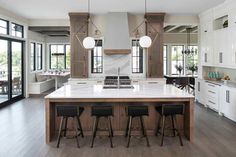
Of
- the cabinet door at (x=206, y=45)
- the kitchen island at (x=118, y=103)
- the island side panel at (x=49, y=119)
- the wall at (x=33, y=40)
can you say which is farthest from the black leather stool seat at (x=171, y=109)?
the wall at (x=33, y=40)

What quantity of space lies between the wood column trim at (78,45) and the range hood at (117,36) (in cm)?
98

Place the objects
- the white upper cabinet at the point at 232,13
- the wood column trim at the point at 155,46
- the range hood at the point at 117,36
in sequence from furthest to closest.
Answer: the wood column trim at the point at 155,46 < the range hood at the point at 117,36 < the white upper cabinet at the point at 232,13

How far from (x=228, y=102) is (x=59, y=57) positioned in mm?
9273

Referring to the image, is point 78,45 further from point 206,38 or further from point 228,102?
point 228,102

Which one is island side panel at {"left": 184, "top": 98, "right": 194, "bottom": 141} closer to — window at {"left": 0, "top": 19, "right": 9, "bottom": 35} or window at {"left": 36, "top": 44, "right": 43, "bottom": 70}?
window at {"left": 0, "top": 19, "right": 9, "bottom": 35}

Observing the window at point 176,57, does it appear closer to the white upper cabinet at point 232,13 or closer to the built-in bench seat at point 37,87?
the built-in bench seat at point 37,87

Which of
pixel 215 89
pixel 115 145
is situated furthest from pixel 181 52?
pixel 115 145

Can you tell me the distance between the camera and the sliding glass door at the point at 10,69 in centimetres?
803

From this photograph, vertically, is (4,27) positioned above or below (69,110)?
above

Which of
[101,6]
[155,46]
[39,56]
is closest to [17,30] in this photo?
[39,56]

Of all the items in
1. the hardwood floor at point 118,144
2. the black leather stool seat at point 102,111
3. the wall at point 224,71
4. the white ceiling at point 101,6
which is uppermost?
the white ceiling at point 101,6

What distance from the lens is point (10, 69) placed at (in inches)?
332

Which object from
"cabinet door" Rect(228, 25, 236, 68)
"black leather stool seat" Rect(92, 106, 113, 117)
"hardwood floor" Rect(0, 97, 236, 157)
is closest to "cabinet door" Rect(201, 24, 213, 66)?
"cabinet door" Rect(228, 25, 236, 68)

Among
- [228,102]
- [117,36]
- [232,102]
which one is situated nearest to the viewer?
[232,102]
